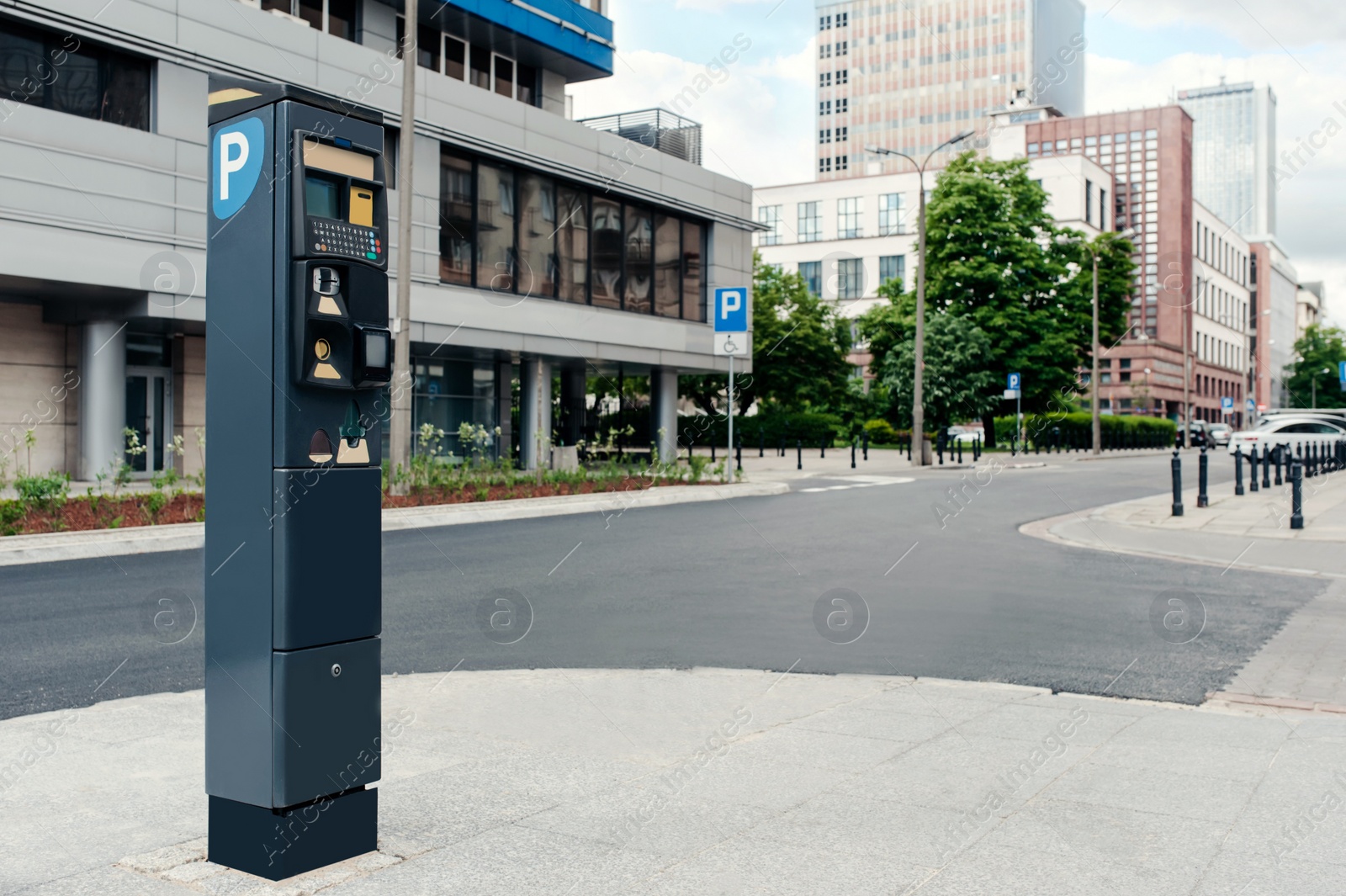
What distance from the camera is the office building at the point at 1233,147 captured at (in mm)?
172750

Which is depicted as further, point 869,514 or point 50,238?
point 50,238

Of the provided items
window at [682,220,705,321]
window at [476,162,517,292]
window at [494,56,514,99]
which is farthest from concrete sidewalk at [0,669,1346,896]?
window at [682,220,705,321]

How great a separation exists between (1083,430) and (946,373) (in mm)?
9464

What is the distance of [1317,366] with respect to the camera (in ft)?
425

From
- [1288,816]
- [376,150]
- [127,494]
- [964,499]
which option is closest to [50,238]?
[127,494]

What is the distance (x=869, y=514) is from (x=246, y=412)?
606 inches

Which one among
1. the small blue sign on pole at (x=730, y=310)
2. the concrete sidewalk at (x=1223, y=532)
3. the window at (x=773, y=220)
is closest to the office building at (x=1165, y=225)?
the window at (x=773, y=220)

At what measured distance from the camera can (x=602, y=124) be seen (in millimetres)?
35375

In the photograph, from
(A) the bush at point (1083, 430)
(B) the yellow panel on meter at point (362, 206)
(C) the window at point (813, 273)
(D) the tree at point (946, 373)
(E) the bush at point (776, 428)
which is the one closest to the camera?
(B) the yellow panel on meter at point (362, 206)

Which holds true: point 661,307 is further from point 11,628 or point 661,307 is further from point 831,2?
point 831,2

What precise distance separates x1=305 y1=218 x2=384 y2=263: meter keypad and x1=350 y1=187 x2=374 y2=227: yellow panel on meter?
1.1 inches

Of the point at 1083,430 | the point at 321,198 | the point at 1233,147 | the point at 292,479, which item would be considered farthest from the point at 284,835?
the point at 1233,147

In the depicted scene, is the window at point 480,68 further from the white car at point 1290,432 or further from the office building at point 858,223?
the office building at point 858,223

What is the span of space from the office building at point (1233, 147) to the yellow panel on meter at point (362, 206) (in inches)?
7405
